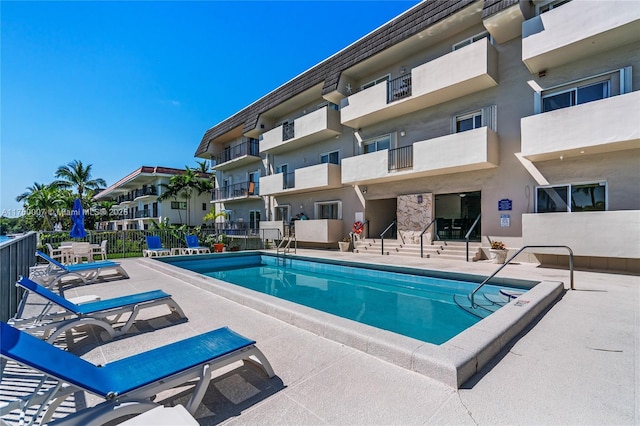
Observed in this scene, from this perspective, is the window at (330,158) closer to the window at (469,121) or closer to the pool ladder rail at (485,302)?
the window at (469,121)

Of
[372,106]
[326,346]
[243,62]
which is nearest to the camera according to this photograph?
[326,346]

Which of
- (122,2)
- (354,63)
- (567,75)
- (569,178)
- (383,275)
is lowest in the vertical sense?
(383,275)

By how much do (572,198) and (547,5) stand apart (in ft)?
22.8

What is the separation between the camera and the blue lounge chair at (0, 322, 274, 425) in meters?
1.93

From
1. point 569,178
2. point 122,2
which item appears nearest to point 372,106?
point 569,178

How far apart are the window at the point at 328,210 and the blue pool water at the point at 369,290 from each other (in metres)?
5.42

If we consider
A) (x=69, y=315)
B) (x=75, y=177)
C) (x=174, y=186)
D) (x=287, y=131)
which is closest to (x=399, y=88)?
(x=287, y=131)

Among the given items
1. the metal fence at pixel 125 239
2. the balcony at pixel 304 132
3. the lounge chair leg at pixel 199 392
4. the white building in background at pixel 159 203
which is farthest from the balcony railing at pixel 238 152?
the lounge chair leg at pixel 199 392

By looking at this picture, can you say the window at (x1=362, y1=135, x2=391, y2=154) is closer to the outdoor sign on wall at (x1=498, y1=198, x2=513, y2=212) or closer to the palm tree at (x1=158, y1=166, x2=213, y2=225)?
the outdoor sign on wall at (x1=498, y1=198, x2=513, y2=212)

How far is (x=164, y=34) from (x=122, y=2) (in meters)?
2.25

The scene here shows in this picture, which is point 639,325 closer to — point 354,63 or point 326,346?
point 326,346

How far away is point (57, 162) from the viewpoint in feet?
115

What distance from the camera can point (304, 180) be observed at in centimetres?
1784

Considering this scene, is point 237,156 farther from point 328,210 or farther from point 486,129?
point 486,129
